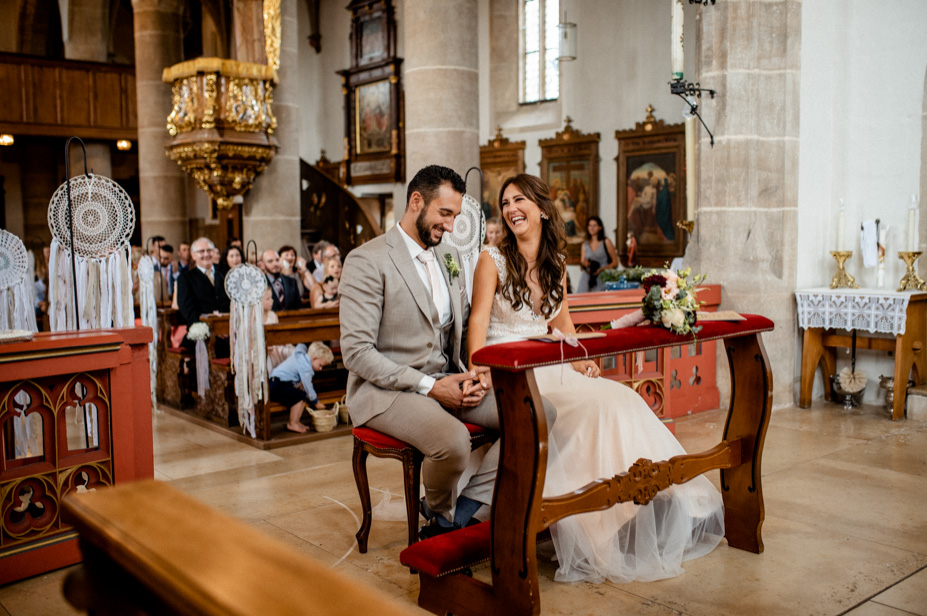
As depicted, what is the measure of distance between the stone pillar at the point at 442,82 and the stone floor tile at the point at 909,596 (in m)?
5.02

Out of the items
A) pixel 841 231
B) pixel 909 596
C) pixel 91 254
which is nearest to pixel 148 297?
pixel 91 254

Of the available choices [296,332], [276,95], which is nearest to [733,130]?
[296,332]

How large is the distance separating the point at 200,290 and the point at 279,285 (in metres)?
0.71

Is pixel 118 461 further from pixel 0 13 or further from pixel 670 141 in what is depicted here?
pixel 0 13

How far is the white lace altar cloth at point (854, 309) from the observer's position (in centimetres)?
617

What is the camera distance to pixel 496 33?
49.5 ft

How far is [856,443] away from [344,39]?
1612 cm

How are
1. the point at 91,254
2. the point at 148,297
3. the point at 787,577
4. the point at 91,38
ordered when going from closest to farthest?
the point at 787,577, the point at 91,254, the point at 148,297, the point at 91,38

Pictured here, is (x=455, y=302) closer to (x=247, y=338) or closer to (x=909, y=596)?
(x=909, y=596)

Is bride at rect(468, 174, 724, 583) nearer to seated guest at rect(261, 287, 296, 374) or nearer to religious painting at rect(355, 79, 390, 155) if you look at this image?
seated guest at rect(261, 287, 296, 374)

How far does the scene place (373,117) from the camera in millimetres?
17875

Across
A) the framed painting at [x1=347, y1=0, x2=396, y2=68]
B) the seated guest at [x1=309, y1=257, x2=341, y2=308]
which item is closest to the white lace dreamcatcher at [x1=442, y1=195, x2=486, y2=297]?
the seated guest at [x1=309, y1=257, x2=341, y2=308]

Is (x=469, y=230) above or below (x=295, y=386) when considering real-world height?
above

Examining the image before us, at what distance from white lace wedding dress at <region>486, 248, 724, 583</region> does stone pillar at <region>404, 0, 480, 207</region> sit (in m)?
4.11
